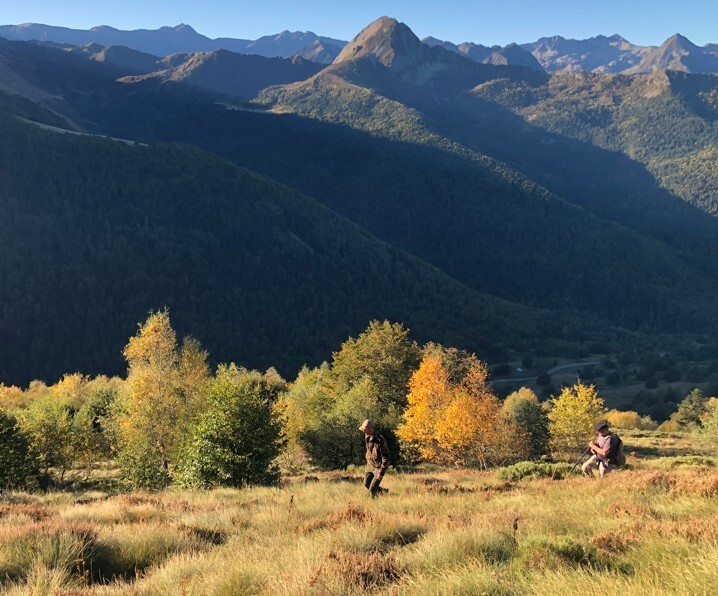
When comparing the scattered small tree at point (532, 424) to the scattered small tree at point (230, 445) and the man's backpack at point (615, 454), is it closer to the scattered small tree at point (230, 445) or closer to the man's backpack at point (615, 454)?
the scattered small tree at point (230, 445)

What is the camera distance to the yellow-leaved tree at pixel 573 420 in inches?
2088

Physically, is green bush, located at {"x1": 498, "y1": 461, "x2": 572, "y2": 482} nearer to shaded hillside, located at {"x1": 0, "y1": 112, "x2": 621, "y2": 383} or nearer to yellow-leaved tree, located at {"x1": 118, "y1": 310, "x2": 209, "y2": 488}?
yellow-leaved tree, located at {"x1": 118, "y1": 310, "x2": 209, "y2": 488}

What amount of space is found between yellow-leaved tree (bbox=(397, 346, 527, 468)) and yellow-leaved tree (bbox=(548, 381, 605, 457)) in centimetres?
895

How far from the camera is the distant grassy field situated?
5176 millimetres

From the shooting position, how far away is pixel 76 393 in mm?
72375

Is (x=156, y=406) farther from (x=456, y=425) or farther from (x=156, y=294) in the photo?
(x=156, y=294)

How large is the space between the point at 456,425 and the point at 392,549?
3268 centimetres

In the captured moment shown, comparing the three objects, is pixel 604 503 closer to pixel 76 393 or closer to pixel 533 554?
pixel 533 554

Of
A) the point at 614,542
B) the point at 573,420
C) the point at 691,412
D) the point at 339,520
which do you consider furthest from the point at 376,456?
the point at 691,412

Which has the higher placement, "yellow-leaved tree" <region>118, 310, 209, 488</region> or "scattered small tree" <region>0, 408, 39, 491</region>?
"yellow-leaved tree" <region>118, 310, 209, 488</region>

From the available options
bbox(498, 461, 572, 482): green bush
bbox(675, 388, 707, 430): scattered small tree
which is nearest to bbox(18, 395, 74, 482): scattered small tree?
bbox(498, 461, 572, 482): green bush

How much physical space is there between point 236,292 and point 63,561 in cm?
17458

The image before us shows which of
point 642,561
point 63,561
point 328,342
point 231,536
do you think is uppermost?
point 642,561

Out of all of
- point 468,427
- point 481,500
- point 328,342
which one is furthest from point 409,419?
point 328,342
